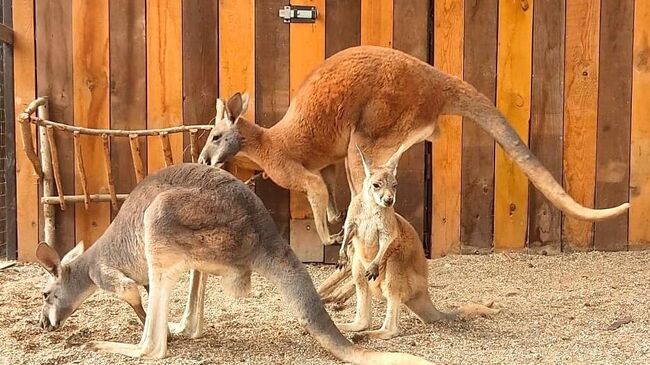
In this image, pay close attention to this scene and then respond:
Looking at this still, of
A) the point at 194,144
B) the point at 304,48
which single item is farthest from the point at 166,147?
the point at 304,48

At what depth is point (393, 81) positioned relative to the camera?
4816mm

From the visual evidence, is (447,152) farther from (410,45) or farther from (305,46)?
(305,46)

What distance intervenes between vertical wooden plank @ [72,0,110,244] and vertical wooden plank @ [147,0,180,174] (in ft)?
1.04

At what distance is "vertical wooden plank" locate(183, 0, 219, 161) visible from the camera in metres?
5.89

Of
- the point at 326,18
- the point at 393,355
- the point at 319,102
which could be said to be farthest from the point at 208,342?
the point at 326,18

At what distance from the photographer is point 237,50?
5.92 metres

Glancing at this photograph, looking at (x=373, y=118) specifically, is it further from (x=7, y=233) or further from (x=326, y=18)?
(x=7, y=233)

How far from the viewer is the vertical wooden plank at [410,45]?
5.91m

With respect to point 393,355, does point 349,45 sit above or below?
above

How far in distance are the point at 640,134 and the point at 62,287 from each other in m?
4.15

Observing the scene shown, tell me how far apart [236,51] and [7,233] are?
2.15m

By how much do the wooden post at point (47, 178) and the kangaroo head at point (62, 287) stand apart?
1946mm

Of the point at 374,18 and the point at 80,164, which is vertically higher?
the point at 374,18

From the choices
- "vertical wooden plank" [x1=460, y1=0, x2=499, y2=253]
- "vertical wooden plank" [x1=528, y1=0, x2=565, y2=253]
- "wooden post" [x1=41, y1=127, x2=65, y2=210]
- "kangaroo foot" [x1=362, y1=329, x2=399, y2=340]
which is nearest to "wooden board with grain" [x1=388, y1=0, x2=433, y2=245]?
"vertical wooden plank" [x1=460, y1=0, x2=499, y2=253]
